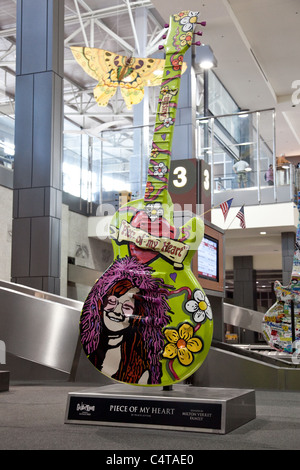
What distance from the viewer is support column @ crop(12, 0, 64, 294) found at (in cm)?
689

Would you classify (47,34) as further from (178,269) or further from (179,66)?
(178,269)

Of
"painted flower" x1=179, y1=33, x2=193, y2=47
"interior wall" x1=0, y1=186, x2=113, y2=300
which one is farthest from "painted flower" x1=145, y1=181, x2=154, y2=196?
"interior wall" x1=0, y1=186, x2=113, y2=300

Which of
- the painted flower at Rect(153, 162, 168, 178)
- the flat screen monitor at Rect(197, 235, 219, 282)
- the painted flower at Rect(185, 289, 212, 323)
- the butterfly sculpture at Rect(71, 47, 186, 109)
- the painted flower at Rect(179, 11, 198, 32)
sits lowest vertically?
the painted flower at Rect(185, 289, 212, 323)

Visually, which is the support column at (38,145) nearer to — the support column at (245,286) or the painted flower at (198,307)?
the painted flower at (198,307)

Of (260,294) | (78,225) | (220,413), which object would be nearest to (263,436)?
(220,413)

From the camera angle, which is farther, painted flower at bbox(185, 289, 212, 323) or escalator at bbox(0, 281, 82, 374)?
escalator at bbox(0, 281, 82, 374)

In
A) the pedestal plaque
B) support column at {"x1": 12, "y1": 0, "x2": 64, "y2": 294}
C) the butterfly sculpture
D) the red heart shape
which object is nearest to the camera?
the pedestal plaque

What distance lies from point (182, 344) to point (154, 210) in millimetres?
711

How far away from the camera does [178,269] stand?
298 centimetres

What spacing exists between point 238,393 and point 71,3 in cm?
1386

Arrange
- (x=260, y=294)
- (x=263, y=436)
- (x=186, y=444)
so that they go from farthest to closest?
(x=260, y=294) → (x=263, y=436) → (x=186, y=444)

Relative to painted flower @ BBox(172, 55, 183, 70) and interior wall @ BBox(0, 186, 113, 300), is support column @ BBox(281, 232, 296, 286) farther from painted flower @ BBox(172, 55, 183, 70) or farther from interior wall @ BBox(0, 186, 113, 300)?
painted flower @ BBox(172, 55, 183, 70)

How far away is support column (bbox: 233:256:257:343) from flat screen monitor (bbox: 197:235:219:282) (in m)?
11.7

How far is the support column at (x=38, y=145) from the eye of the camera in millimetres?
6887
